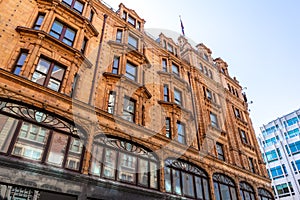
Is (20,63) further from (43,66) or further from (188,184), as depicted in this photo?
(188,184)

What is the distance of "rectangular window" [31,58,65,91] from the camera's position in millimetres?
11211

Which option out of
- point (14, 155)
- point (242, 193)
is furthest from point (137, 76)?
point (242, 193)

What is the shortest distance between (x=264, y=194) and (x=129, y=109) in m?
18.1

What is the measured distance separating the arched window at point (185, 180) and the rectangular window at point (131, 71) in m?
7.33

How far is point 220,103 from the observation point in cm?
2569

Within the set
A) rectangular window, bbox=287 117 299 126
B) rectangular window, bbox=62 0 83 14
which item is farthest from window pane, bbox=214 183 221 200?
rectangular window, bbox=287 117 299 126

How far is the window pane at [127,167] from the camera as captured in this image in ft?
38.4

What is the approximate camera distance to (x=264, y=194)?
21656mm

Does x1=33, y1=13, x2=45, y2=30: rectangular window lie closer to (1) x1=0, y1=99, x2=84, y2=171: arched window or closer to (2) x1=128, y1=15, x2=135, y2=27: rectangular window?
(1) x1=0, y1=99, x2=84, y2=171: arched window

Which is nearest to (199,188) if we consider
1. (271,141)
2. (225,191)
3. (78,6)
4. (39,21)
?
(225,191)

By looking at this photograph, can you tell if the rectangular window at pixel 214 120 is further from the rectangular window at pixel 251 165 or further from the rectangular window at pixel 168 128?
the rectangular window at pixel 168 128

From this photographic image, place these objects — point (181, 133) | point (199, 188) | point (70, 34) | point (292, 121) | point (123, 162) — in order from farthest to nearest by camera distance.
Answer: point (292, 121) < point (181, 133) < point (199, 188) < point (70, 34) < point (123, 162)

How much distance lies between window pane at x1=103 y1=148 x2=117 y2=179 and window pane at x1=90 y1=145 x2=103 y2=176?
1.09 ft

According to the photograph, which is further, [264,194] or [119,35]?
[264,194]
